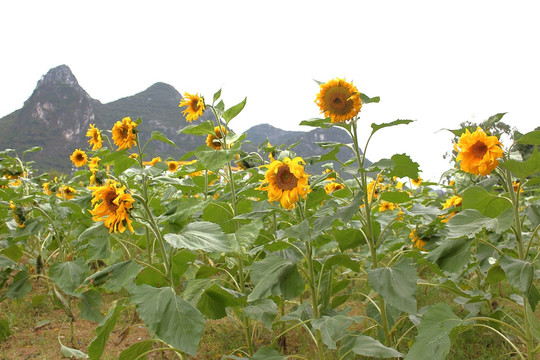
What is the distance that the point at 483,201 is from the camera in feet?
6.10

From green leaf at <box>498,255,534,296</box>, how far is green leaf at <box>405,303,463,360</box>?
0.27 metres

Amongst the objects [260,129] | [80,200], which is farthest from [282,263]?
[260,129]

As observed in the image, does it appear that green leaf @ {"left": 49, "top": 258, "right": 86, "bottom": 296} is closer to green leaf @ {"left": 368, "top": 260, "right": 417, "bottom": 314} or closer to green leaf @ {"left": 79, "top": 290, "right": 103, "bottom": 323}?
green leaf @ {"left": 79, "top": 290, "right": 103, "bottom": 323}

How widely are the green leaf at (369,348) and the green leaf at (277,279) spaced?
36 cm

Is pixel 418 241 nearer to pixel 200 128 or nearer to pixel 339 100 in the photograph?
pixel 339 100

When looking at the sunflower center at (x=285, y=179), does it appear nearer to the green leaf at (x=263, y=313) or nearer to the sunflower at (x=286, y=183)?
the sunflower at (x=286, y=183)

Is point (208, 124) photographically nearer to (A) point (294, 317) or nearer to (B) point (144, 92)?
(A) point (294, 317)

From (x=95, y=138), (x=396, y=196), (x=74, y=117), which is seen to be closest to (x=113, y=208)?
(x=396, y=196)

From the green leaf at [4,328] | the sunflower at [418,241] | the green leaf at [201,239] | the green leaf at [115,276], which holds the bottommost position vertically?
the green leaf at [4,328]

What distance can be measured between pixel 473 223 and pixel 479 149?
1.40 ft

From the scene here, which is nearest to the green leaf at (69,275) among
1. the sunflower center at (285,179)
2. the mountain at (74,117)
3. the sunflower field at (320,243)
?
the sunflower field at (320,243)

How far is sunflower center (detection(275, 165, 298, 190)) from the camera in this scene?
1.88 metres

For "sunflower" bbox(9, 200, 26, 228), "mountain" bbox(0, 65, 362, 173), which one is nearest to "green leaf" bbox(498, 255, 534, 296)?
"sunflower" bbox(9, 200, 26, 228)

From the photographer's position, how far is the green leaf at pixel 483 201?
182 centimetres
